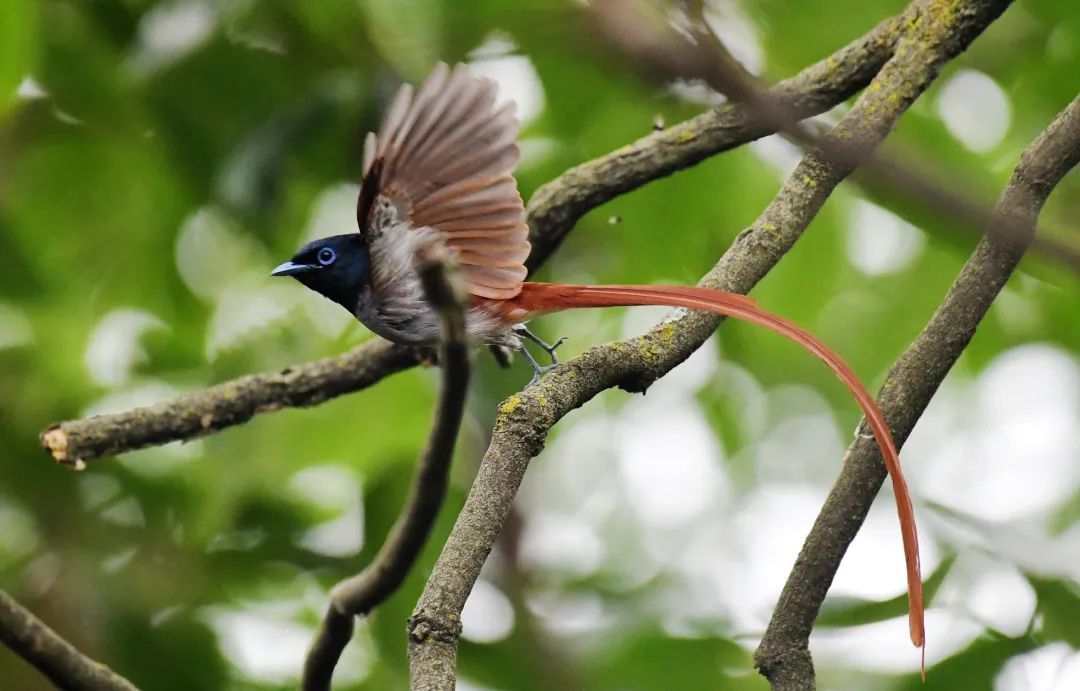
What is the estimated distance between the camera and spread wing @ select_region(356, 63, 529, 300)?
1.79m

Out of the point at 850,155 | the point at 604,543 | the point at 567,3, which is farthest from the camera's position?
the point at 604,543

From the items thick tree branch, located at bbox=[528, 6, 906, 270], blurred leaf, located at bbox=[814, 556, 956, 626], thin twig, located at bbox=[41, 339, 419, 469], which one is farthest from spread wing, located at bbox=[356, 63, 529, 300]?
blurred leaf, located at bbox=[814, 556, 956, 626]

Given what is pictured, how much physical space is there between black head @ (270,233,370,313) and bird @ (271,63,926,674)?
0.02 meters

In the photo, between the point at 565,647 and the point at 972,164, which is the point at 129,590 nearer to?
the point at 565,647

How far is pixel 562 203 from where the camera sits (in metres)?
2.36

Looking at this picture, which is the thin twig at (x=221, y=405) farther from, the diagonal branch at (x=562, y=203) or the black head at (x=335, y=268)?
the black head at (x=335, y=268)

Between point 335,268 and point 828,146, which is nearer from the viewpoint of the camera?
point 828,146

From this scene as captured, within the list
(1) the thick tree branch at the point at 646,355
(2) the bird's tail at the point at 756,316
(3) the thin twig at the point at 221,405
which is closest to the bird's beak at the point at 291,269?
(3) the thin twig at the point at 221,405

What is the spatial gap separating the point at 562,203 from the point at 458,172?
53 centimetres

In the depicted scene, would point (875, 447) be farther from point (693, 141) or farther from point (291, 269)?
point (291, 269)

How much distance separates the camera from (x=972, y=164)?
2727 mm

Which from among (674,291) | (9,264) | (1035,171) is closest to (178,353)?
(9,264)

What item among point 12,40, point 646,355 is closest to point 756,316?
point 646,355

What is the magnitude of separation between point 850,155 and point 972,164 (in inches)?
72.3
